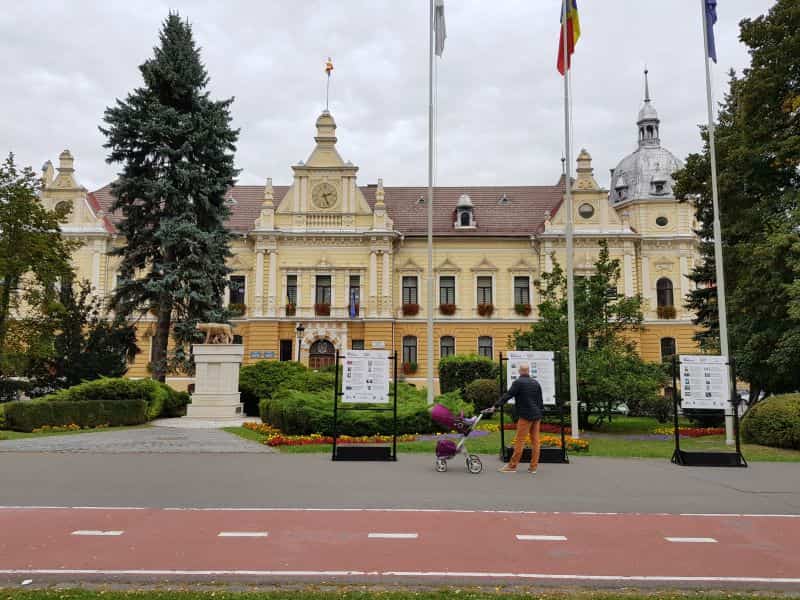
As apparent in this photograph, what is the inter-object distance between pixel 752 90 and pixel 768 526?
1814 cm

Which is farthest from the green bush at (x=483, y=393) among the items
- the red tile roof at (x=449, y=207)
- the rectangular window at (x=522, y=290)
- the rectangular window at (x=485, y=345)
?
the red tile roof at (x=449, y=207)

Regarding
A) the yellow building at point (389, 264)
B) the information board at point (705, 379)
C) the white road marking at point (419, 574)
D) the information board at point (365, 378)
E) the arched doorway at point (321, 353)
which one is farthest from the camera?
the yellow building at point (389, 264)

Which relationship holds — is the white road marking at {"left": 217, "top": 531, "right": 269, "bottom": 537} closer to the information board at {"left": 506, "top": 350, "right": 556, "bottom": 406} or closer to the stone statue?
the information board at {"left": 506, "top": 350, "right": 556, "bottom": 406}

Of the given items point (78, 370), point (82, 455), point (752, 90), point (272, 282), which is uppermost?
point (752, 90)

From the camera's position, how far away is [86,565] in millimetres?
5895

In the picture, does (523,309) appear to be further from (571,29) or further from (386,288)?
(571,29)

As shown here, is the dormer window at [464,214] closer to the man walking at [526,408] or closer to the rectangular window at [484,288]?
the rectangular window at [484,288]

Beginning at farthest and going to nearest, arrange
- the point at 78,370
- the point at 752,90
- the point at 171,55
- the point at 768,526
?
1. the point at 171,55
2. the point at 78,370
3. the point at 752,90
4. the point at 768,526

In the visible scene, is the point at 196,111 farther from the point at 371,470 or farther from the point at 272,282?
the point at 371,470

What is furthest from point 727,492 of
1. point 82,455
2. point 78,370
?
point 78,370

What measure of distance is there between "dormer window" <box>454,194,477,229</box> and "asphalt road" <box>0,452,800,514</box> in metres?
35.5

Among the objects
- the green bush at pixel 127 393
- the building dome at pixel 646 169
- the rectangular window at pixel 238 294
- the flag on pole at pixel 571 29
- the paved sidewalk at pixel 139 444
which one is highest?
the building dome at pixel 646 169

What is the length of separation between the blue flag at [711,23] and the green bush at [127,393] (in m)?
21.0

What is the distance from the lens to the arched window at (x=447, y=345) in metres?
A: 45.7
